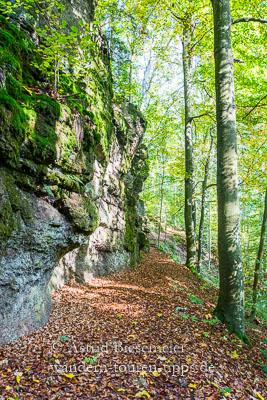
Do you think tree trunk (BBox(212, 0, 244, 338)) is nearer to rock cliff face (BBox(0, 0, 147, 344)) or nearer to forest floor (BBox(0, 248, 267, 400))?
forest floor (BBox(0, 248, 267, 400))

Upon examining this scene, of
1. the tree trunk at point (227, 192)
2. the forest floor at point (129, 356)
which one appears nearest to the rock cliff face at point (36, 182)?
the forest floor at point (129, 356)

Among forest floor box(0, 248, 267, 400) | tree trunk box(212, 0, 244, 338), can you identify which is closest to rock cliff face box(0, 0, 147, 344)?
forest floor box(0, 248, 267, 400)

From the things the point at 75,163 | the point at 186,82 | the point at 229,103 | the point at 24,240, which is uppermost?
the point at 186,82

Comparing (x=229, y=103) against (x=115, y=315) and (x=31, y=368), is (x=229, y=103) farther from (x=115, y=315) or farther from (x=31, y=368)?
(x=31, y=368)

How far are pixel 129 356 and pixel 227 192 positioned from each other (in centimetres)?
406

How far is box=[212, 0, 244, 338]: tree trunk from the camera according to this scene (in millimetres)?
6504

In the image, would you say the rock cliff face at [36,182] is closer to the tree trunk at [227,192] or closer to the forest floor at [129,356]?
the forest floor at [129,356]

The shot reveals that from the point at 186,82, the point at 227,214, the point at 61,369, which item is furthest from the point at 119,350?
the point at 186,82

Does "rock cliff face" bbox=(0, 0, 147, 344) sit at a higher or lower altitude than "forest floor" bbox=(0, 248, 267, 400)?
higher

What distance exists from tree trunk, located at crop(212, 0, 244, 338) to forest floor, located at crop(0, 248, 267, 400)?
0.56 meters

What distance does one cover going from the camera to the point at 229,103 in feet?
22.5

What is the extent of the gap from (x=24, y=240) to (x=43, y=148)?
187 centimetres

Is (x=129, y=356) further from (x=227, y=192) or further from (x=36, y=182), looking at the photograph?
(x=227, y=192)

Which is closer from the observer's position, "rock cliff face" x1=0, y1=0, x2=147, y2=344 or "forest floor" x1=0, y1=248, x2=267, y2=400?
"forest floor" x1=0, y1=248, x2=267, y2=400
